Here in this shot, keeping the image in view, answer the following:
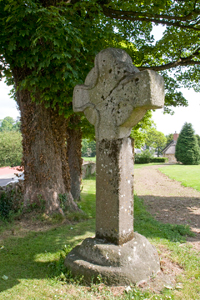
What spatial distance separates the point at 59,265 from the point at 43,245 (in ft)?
4.61

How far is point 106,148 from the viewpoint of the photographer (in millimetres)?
3711

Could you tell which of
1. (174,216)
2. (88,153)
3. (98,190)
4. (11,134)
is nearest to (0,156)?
(11,134)

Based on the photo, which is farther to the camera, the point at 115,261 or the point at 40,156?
the point at 40,156

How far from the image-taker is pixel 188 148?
38.2 meters

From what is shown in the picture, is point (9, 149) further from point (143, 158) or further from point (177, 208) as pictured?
point (177, 208)

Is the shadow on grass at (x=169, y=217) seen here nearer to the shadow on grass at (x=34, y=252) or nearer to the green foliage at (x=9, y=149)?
the shadow on grass at (x=34, y=252)

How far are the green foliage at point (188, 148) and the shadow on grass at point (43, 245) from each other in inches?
1296

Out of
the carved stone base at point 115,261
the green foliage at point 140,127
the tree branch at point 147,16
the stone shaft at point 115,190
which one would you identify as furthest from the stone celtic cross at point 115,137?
the green foliage at point 140,127

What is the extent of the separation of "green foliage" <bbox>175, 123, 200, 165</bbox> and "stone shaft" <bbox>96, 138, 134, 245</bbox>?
36563 millimetres

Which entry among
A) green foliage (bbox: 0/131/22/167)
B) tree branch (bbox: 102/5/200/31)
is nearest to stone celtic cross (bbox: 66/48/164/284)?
tree branch (bbox: 102/5/200/31)

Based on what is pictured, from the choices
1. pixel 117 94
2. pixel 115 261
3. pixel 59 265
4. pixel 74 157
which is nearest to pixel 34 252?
pixel 59 265

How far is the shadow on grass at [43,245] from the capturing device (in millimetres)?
3855

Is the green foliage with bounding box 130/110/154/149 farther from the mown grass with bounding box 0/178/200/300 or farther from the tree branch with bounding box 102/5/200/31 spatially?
the mown grass with bounding box 0/178/200/300

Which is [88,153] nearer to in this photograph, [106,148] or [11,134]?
[11,134]
